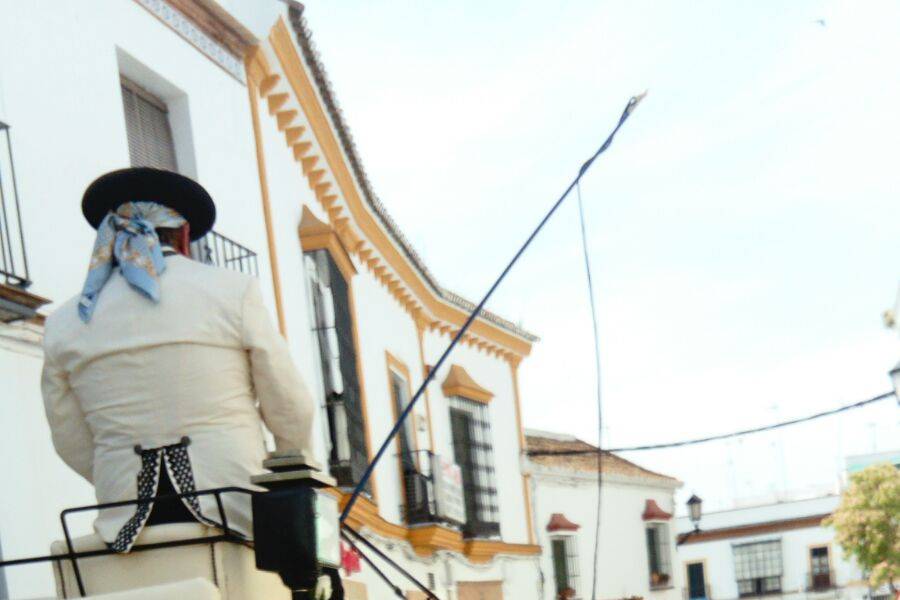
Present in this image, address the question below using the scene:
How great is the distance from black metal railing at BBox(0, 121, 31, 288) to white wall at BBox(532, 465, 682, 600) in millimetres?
14086

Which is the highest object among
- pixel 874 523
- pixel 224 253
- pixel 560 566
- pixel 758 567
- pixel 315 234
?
pixel 315 234

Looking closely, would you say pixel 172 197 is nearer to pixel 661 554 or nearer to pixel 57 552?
pixel 57 552

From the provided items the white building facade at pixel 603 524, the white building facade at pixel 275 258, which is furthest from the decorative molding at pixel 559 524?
the white building facade at pixel 275 258

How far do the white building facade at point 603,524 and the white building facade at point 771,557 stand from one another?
19672 mm

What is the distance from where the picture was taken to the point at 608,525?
76.9 feet

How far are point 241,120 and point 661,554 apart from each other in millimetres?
16278

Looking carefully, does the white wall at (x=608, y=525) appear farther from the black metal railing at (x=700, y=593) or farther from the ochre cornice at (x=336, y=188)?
the black metal railing at (x=700, y=593)

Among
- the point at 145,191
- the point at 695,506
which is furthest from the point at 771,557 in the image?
the point at 145,191

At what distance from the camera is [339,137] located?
13195mm

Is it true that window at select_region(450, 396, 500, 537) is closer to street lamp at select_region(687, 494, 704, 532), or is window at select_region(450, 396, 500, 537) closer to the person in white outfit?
street lamp at select_region(687, 494, 704, 532)

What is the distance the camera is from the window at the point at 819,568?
44.8 metres

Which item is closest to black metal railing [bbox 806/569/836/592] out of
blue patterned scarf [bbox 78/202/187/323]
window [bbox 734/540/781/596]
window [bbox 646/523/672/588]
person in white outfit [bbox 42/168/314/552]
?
window [bbox 734/540/781/596]

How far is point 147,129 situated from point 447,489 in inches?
281

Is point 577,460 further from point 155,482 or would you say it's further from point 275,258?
point 155,482
